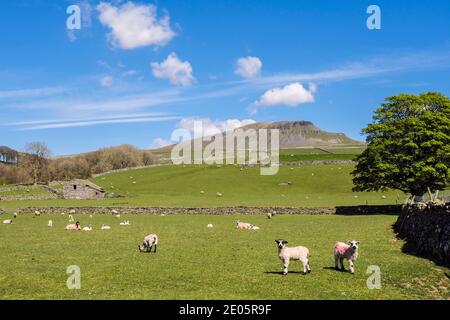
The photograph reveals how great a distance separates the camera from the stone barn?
304ft

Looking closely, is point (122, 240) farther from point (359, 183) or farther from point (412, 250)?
point (359, 183)

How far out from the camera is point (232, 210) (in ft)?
204

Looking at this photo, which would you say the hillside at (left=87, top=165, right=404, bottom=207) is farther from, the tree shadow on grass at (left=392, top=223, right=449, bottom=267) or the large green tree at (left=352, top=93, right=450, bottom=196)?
the tree shadow on grass at (left=392, top=223, right=449, bottom=267)

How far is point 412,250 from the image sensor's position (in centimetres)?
2647

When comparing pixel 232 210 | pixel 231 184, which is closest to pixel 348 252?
pixel 232 210

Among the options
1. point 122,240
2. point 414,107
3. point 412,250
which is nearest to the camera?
point 412,250

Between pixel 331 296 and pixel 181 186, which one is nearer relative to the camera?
pixel 331 296

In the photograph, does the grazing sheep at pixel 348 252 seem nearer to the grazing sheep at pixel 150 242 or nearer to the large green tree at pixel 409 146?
the grazing sheep at pixel 150 242

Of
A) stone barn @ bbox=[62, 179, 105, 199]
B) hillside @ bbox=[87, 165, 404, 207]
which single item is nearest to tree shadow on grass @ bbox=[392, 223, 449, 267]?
hillside @ bbox=[87, 165, 404, 207]

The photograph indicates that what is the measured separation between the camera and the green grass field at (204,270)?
16.4 m

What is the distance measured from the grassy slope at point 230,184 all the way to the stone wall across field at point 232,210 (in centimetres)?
1508

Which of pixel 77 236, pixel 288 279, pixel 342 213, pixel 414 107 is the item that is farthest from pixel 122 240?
pixel 414 107

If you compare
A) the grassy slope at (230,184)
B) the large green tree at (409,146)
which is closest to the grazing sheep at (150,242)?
the large green tree at (409,146)
